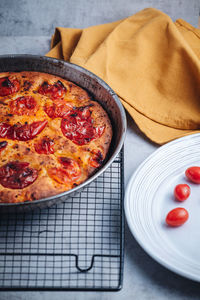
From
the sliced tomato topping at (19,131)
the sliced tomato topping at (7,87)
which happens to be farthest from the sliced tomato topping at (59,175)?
the sliced tomato topping at (7,87)

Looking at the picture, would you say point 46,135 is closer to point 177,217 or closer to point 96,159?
point 96,159

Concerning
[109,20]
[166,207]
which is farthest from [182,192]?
[109,20]

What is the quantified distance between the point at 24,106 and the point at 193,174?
5.12ft

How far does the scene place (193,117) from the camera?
10.4 feet

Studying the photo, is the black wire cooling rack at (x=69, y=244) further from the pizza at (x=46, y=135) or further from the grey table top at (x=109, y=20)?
the pizza at (x=46, y=135)

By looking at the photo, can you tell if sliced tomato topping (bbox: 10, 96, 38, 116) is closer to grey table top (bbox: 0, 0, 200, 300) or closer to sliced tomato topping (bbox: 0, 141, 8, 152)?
sliced tomato topping (bbox: 0, 141, 8, 152)

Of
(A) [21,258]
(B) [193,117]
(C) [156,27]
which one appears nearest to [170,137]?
(B) [193,117]

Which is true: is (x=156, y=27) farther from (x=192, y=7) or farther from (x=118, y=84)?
(x=192, y=7)

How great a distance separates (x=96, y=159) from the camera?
259cm

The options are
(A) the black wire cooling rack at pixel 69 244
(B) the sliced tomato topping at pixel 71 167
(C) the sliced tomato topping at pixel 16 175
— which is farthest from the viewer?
(B) the sliced tomato topping at pixel 71 167

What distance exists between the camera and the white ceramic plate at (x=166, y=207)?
7.50 feet

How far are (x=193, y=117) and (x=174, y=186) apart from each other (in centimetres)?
78

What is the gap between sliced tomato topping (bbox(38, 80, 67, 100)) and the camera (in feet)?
9.78

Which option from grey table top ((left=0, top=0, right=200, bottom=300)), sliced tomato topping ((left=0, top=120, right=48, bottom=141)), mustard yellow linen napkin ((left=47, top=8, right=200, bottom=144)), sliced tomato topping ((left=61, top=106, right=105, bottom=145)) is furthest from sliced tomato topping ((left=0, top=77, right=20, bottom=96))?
grey table top ((left=0, top=0, right=200, bottom=300))
